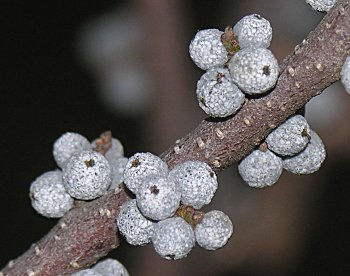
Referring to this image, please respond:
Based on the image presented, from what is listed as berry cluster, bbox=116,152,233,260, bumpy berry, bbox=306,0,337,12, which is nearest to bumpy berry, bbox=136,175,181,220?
berry cluster, bbox=116,152,233,260

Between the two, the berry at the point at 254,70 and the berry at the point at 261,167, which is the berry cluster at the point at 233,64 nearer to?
the berry at the point at 254,70

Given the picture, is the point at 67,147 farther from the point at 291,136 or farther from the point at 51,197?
the point at 291,136

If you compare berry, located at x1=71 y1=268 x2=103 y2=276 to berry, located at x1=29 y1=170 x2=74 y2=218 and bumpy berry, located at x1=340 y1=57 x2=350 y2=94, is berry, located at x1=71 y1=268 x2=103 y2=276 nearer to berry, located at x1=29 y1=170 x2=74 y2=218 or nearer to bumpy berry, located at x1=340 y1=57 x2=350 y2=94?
berry, located at x1=29 y1=170 x2=74 y2=218

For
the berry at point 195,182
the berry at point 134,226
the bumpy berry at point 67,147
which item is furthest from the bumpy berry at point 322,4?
the bumpy berry at point 67,147

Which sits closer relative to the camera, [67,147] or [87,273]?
[87,273]

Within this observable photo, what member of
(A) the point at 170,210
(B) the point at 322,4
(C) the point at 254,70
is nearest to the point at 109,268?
(A) the point at 170,210

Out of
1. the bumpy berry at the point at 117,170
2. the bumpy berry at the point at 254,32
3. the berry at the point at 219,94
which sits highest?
the bumpy berry at the point at 254,32
